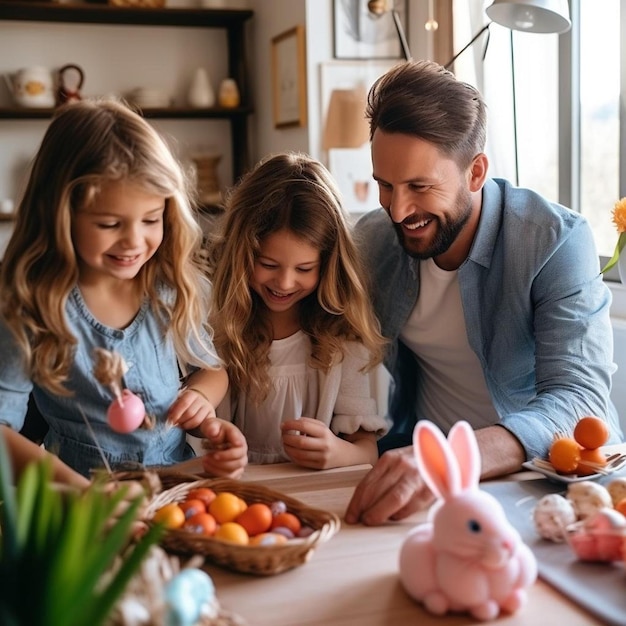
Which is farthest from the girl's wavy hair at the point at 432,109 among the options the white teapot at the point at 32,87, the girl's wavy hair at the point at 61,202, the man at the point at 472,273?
the white teapot at the point at 32,87

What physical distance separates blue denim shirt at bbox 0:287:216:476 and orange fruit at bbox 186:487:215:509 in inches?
13.0

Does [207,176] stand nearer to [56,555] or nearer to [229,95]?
[229,95]

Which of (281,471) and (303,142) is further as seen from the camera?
(303,142)

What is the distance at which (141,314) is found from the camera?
1575 mm

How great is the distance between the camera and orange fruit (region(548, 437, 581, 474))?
1.41m

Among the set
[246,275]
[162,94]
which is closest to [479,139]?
[246,275]

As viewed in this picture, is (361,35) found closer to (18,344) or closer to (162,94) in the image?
(162,94)

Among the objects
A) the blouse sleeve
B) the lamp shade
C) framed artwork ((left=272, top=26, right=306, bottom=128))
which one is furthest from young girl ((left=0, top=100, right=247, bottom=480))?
framed artwork ((left=272, top=26, right=306, bottom=128))

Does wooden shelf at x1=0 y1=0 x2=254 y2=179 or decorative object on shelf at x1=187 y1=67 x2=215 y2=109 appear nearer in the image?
wooden shelf at x1=0 y1=0 x2=254 y2=179

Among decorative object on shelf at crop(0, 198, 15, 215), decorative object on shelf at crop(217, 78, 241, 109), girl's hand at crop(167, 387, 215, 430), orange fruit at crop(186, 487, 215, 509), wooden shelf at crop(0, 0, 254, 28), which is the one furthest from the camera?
decorative object on shelf at crop(217, 78, 241, 109)

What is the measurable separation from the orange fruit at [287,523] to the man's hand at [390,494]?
0.12 m

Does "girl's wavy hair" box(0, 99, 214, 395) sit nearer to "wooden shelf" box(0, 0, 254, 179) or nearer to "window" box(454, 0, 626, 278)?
"window" box(454, 0, 626, 278)

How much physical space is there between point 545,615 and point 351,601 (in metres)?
0.23

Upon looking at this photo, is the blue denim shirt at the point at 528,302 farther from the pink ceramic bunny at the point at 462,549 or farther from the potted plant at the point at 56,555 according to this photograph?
the potted plant at the point at 56,555
